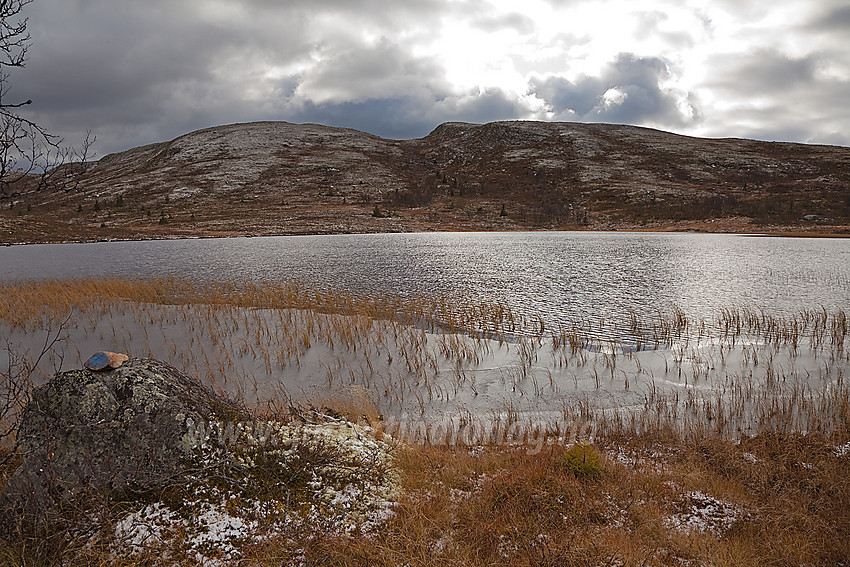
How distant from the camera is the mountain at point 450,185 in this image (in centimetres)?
7888

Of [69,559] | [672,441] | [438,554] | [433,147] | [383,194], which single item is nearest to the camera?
[69,559]

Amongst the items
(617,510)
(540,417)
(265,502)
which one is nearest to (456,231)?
(540,417)

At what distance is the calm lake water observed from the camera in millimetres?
21047

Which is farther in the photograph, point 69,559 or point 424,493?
point 424,493

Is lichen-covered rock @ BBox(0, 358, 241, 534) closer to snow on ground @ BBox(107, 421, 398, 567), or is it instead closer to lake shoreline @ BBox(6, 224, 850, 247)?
snow on ground @ BBox(107, 421, 398, 567)

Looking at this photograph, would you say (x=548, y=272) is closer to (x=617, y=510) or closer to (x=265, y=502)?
(x=617, y=510)

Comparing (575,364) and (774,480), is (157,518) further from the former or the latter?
(575,364)

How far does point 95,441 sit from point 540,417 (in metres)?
7.63

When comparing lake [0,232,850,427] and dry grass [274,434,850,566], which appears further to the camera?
lake [0,232,850,427]

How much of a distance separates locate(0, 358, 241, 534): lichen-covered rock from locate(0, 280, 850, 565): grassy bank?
480mm

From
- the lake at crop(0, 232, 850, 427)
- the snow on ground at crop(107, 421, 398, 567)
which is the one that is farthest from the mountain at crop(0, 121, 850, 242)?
the snow on ground at crop(107, 421, 398, 567)

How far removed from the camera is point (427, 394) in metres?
11.3

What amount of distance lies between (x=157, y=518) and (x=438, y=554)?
298 centimetres

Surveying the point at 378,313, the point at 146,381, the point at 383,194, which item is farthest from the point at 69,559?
the point at 383,194
